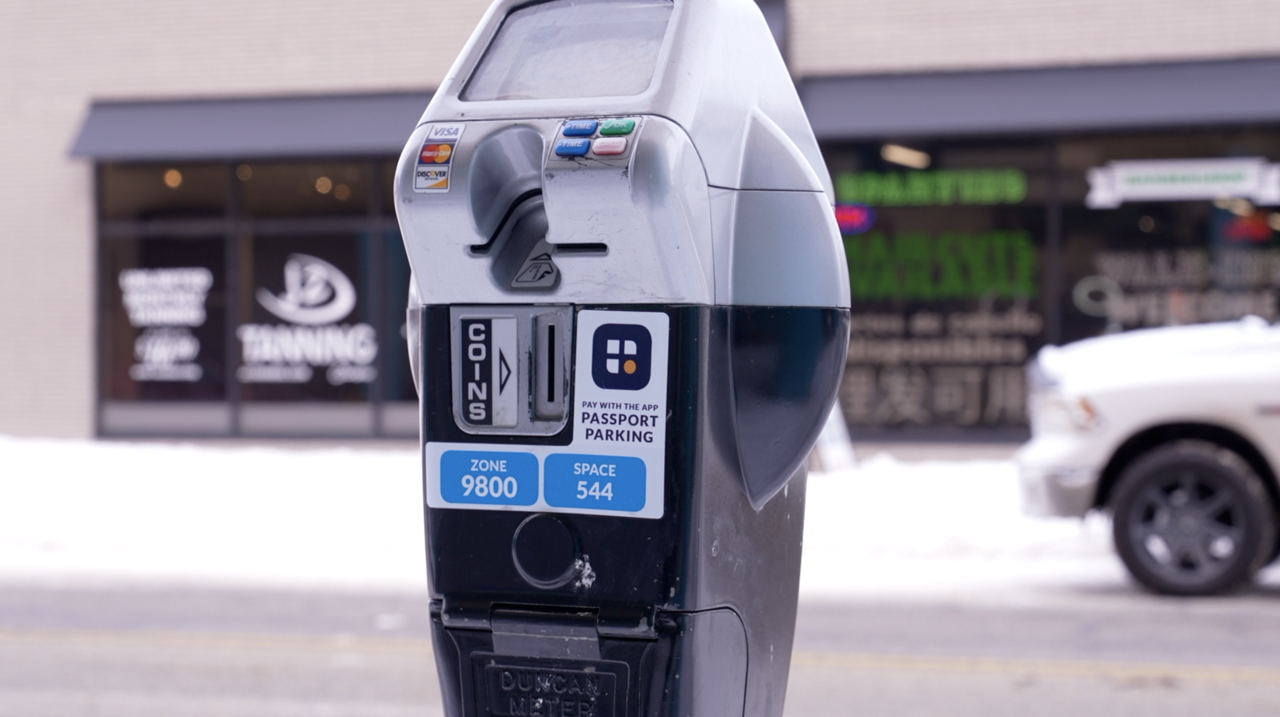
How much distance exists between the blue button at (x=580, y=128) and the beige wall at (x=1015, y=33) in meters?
10.6

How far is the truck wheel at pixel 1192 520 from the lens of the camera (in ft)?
24.6

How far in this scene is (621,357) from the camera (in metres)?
1.96

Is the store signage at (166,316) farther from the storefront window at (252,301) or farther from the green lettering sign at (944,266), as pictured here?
the green lettering sign at (944,266)

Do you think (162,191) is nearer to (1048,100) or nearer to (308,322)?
(308,322)

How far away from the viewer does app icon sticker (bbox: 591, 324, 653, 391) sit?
6.42 feet

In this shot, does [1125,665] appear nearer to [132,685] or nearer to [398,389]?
[132,685]

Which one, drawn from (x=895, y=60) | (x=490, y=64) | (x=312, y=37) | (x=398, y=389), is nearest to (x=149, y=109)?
(x=312, y=37)

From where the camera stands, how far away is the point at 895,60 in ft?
40.3

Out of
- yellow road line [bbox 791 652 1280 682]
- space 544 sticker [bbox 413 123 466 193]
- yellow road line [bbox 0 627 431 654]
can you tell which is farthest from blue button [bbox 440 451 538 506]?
yellow road line [bbox 0 627 431 654]

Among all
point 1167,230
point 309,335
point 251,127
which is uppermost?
point 251,127

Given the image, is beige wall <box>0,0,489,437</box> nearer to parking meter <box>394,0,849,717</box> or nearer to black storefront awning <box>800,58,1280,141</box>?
black storefront awning <box>800,58,1280,141</box>

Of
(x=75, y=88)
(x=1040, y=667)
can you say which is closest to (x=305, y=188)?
(x=75, y=88)

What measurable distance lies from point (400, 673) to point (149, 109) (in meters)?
8.88

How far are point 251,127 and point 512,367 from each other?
11.9 m
